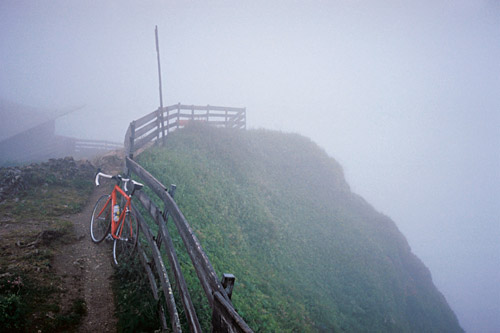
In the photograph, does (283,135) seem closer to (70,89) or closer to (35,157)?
(35,157)

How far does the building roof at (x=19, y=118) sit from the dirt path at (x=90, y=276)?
915 inches

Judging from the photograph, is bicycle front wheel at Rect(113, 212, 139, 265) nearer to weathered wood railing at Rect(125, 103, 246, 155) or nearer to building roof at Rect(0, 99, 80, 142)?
weathered wood railing at Rect(125, 103, 246, 155)

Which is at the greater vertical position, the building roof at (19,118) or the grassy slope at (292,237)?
the building roof at (19,118)

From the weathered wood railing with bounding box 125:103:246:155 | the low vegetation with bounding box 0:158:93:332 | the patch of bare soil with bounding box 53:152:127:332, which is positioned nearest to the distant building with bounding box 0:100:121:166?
the weathered wood railing with bounding box 125:103:246:155

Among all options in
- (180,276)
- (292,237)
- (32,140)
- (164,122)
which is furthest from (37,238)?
(32,140)

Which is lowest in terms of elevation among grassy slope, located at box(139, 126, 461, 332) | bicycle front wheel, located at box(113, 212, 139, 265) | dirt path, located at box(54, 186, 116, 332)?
grassy slope, located at box(139, 126, 461, 332)

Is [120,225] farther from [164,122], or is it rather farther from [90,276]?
[164,122]

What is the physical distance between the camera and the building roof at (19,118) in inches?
914

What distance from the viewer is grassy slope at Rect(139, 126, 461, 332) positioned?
8852mm

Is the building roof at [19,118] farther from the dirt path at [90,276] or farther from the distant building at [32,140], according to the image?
the dirt path at [90,276]

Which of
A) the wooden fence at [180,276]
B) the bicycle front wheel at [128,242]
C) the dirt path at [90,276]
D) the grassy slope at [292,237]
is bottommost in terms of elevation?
the grassy slope at [292,237]

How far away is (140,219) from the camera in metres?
5.78

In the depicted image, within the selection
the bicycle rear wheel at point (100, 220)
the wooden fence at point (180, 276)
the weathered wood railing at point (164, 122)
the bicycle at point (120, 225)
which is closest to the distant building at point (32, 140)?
the weathered wood railing at point (164, 122)

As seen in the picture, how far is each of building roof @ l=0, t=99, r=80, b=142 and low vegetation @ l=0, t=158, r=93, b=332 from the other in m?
17.0
